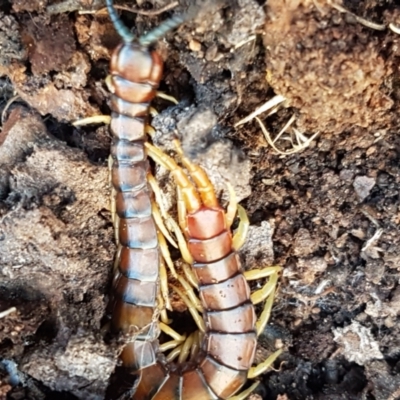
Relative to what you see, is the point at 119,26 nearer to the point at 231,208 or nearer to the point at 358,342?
the point at 231,208

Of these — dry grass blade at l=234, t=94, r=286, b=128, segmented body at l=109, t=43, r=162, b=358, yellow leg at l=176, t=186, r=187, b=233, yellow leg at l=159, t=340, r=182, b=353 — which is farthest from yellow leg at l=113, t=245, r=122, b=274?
dry grass blade at l=234, t=94, r=286, b=128

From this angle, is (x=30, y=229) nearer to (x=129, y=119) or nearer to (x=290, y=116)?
(x=129, y=119)

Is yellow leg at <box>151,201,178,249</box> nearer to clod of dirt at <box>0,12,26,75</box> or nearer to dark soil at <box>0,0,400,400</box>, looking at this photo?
dark soil at <box>0,0,400,400</box>

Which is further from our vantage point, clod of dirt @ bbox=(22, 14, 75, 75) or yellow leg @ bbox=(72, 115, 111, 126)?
yellow leg @ bbox=(72, 115, 111, 126)

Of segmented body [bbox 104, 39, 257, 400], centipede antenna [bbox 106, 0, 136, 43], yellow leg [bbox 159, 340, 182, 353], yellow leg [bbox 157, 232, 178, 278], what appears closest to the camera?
centipede antenna [bbox 106, 0, 136, 43]

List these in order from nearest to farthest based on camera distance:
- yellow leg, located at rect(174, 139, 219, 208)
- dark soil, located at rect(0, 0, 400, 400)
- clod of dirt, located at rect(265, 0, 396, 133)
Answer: clod of dirt, located at rect(265, 0, 396, 133) < dark soil, located at rect(0, 0, 400, 400) < yellow leg, located at rect(174, 139, 219, 208)

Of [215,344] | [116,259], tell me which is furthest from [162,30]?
[215,344]
